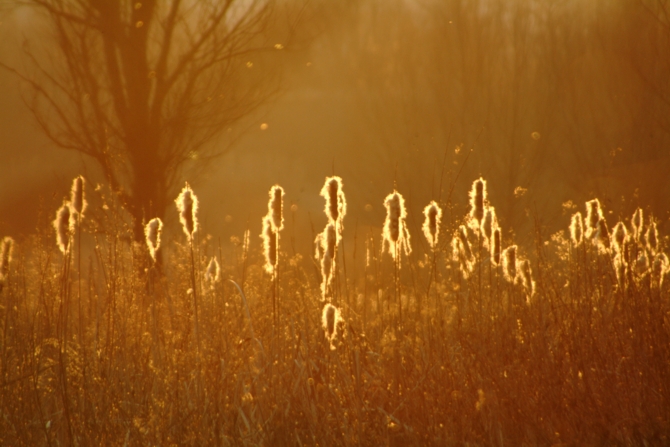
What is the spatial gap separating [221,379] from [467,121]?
607 cm

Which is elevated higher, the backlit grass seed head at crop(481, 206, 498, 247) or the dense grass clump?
the backlit grass seed head at crop(481, 206, 498, 247)

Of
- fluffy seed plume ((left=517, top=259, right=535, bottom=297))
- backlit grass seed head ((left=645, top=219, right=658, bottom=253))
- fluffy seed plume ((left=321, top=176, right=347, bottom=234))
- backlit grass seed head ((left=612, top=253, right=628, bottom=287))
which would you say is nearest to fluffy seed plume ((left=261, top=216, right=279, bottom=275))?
fluffy seed plume ((left=321, top=176, right=347, bottom=234))

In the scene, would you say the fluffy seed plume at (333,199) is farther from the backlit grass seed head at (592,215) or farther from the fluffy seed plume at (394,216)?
the backlit grass seed head at (592,215)

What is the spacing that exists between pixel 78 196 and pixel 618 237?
7.57 ft

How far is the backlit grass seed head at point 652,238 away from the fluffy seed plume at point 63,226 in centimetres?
258

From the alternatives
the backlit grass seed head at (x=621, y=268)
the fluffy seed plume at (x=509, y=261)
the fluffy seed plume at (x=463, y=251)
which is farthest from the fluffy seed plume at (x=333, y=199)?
the backlit grass seed head at (x=621, y=268)

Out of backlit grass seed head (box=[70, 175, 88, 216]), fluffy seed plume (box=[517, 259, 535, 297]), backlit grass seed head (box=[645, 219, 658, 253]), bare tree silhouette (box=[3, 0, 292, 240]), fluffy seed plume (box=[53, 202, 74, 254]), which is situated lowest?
Answer: fluffy seed plume (box=[517, 259, 535, 297])

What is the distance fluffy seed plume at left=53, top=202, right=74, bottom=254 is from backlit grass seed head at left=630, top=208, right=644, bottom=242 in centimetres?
238

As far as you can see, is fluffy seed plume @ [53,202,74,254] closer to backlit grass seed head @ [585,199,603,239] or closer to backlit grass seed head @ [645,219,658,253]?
backlit grass seed head @ [585,199,603,239]

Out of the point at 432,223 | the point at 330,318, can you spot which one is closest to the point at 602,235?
the point at 432,223

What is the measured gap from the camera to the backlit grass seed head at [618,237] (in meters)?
2.49

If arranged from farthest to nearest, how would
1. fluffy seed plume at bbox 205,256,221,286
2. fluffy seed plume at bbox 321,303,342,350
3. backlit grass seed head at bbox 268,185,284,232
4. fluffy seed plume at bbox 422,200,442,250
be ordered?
1. fluffy seed plume at bbox 205,256,221,286
2. fluffy seed plume at bbox 422,200,442,250
3. backlit grass seed head at bbox 268,185,284,232
4. fluffy seed plume at bbox 321,303,342,350

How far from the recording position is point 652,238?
2.94 meters

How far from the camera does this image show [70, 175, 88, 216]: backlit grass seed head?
2422mm
